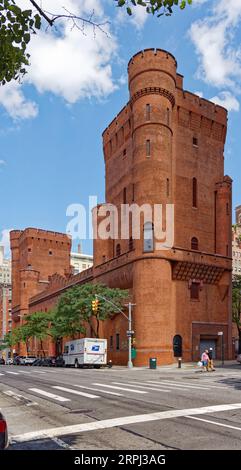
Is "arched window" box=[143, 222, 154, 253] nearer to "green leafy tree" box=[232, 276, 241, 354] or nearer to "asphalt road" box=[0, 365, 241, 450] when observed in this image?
"green leafy tree" box=[232, 276, 241, 354]

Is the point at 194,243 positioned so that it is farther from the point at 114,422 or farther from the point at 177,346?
the point at 114,422

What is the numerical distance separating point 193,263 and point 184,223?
4.76m

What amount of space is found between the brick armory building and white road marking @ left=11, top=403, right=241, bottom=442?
130 feet

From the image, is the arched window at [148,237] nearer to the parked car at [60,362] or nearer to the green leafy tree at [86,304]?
the green leafy tree at [86,304]

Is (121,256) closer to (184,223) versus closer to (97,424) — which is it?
(184,223)

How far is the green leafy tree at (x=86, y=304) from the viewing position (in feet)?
192

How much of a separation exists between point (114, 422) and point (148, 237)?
43654mm

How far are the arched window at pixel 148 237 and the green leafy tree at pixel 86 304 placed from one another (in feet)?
20.4

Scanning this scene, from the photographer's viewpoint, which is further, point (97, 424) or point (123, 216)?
point (123, 216)

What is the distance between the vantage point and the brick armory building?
180ft

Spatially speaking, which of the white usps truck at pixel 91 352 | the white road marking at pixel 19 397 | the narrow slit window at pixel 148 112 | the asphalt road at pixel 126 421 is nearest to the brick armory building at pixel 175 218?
the narrow slit window at pixel 148 112

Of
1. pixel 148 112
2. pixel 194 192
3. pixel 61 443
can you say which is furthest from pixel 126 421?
pixel 194 192
